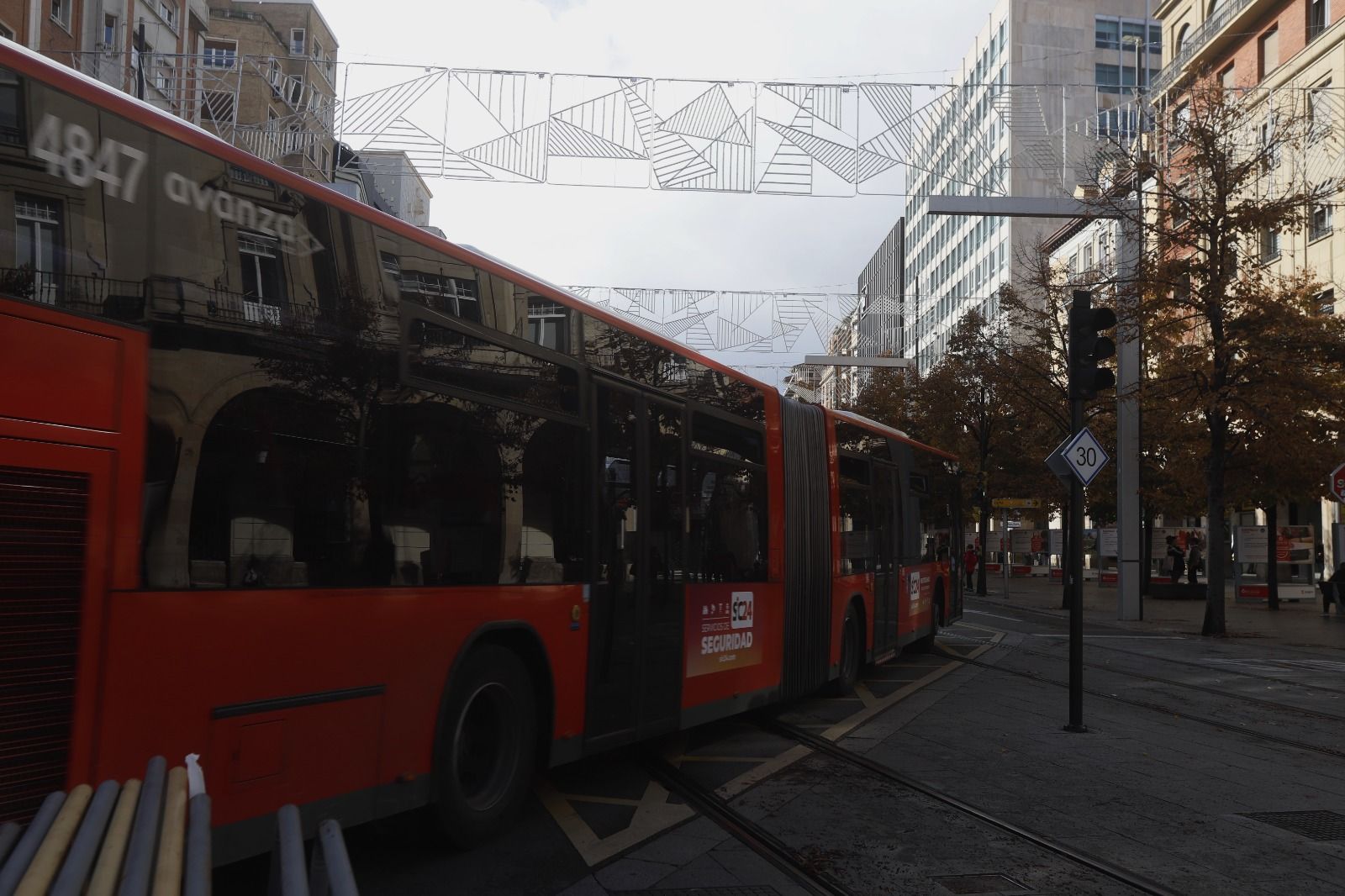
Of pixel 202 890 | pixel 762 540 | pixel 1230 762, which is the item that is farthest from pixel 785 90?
pixel 202 890

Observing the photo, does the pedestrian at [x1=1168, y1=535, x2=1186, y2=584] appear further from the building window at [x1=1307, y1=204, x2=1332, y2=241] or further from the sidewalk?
the building window at [x1=1307, y1=204, x2=1332, y2=241]

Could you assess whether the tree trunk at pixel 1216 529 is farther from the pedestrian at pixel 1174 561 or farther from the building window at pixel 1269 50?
the building window at pixel 1269 50

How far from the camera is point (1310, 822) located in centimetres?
746

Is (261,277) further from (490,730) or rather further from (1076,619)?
(1076,619)

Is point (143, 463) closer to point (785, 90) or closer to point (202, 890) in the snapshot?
point (202, 890)

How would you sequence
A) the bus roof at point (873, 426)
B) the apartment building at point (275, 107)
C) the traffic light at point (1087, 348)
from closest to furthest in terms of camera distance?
the traffic light at point (1087, 348) → the bus roof at point (873, 426) → the apartment building at point (275, 107)

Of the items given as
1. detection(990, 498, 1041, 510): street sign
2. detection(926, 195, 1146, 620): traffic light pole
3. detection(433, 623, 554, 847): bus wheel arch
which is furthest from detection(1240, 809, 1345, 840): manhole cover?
detection(990, 498, 1041, 510): street sign

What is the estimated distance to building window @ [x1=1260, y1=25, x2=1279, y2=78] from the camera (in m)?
43.6

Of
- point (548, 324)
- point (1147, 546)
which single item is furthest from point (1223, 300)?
point (548, 324)

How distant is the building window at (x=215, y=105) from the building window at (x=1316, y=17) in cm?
3451

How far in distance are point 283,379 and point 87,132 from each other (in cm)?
115

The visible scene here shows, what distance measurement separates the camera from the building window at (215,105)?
18672 millimetres

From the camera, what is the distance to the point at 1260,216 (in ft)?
76.8

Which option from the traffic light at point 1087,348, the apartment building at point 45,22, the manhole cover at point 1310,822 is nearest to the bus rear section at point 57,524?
the manhole cover at point 1310,822
